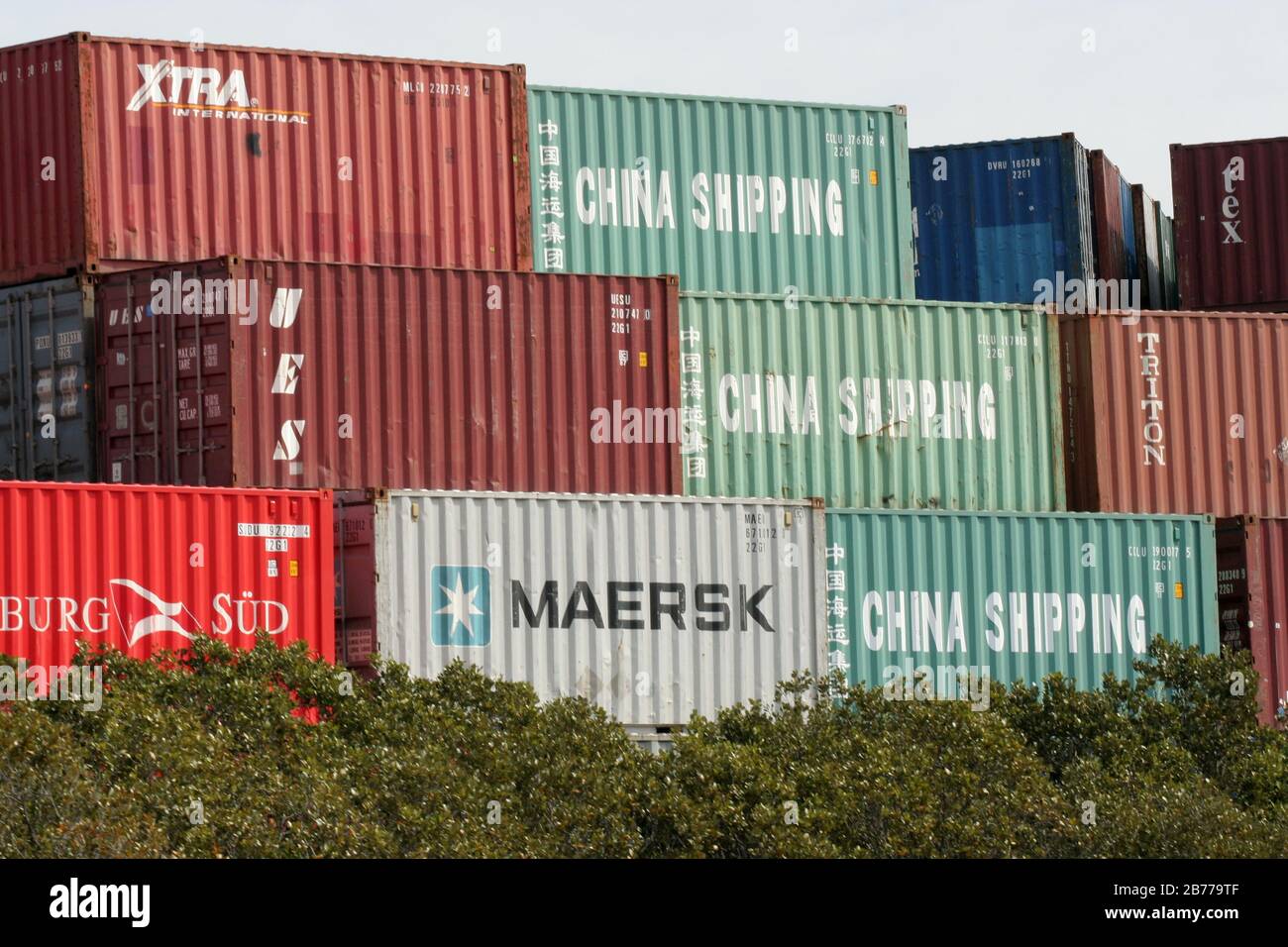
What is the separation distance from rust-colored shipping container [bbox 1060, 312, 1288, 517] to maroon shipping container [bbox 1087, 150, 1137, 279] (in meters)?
5.17

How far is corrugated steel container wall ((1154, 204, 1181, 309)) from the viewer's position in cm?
4088

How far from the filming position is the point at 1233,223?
35.7 m

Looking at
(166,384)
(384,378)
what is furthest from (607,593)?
(166,384)

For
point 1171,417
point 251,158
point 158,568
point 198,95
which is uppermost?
point 198,95

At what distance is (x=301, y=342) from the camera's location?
2748 centimetres

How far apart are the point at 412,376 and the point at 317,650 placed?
4.59 meters

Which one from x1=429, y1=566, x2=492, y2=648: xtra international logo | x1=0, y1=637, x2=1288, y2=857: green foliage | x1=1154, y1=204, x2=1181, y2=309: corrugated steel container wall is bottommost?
x1=0, y1=637, x2=1288, y2=857: green foliage

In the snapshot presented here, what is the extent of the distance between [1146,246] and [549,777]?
21104mm

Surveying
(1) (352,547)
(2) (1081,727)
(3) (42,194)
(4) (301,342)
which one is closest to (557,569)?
(1) (352,547)
